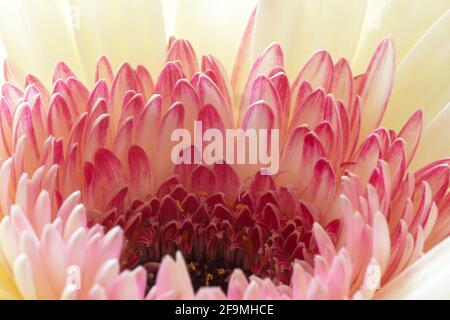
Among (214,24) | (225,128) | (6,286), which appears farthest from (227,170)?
(6,286)

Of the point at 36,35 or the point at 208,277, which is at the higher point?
the point at 36,35

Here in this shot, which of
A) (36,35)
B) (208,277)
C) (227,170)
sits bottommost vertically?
(208,277)

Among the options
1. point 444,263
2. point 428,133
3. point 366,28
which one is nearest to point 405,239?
point 444,263

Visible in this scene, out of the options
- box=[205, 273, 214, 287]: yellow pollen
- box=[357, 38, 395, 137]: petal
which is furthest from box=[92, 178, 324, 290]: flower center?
box=[357, 38, 395, 137]: petal

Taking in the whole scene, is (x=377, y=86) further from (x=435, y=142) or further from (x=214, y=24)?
(x=214, y=24)

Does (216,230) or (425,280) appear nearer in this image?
(425,280)
